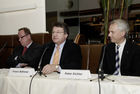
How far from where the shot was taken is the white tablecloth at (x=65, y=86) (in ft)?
4.10

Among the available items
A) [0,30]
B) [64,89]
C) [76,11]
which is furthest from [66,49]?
[76,11]

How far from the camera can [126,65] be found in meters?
2.05

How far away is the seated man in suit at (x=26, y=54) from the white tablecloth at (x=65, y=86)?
0.90 metres

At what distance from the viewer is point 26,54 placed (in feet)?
9.06

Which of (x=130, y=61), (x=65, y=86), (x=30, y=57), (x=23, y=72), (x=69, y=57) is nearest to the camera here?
(x=65, y=86)

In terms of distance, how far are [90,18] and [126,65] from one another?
297 cm

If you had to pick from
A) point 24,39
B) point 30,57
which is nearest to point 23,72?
point 30,57

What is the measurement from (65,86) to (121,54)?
98 centimetres

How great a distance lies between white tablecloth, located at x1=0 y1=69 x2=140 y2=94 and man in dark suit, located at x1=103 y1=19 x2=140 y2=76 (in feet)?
1.94

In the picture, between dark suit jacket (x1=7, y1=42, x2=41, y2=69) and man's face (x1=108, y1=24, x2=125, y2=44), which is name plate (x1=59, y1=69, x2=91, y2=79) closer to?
man's face (x1=108, y1=24, x2=125, y2=44)

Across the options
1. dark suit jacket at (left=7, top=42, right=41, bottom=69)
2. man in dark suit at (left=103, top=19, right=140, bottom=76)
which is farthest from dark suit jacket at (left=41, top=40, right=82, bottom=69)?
man in dark suit at (left=103, top=19, right=140, bottom=76)

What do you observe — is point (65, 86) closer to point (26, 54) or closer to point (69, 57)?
point (69, 57)

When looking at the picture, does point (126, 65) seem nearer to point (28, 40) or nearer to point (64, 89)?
point (64, 89)

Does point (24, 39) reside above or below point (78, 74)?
above
